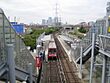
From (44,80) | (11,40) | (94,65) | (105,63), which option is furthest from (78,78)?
(11,40)

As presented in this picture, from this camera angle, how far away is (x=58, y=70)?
2742cm

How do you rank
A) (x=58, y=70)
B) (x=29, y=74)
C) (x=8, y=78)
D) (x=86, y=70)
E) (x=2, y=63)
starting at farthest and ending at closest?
(x=58, y=70), (x=86, y=70), (x=29, y=74), (x=8, y=78), (x=2, y=63)

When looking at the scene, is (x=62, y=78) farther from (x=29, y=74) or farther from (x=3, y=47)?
(x=3, y=47)

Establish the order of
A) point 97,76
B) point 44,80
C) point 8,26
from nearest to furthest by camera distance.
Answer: point 8,26 → point 97,76 → point 44,80

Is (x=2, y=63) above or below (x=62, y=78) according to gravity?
above

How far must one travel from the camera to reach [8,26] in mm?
9672

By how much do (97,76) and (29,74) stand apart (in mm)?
6178

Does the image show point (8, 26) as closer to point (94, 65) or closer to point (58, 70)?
point (94, 65)

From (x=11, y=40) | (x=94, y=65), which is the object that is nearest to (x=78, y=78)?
(x=94, y=65)

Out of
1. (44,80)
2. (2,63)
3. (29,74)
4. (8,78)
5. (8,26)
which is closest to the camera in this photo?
(2,63)

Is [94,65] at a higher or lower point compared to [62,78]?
higher

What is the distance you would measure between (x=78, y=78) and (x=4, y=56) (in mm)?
15753

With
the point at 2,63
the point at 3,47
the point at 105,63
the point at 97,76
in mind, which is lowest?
the point at 97,76

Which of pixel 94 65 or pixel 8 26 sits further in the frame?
pixel 94 65
